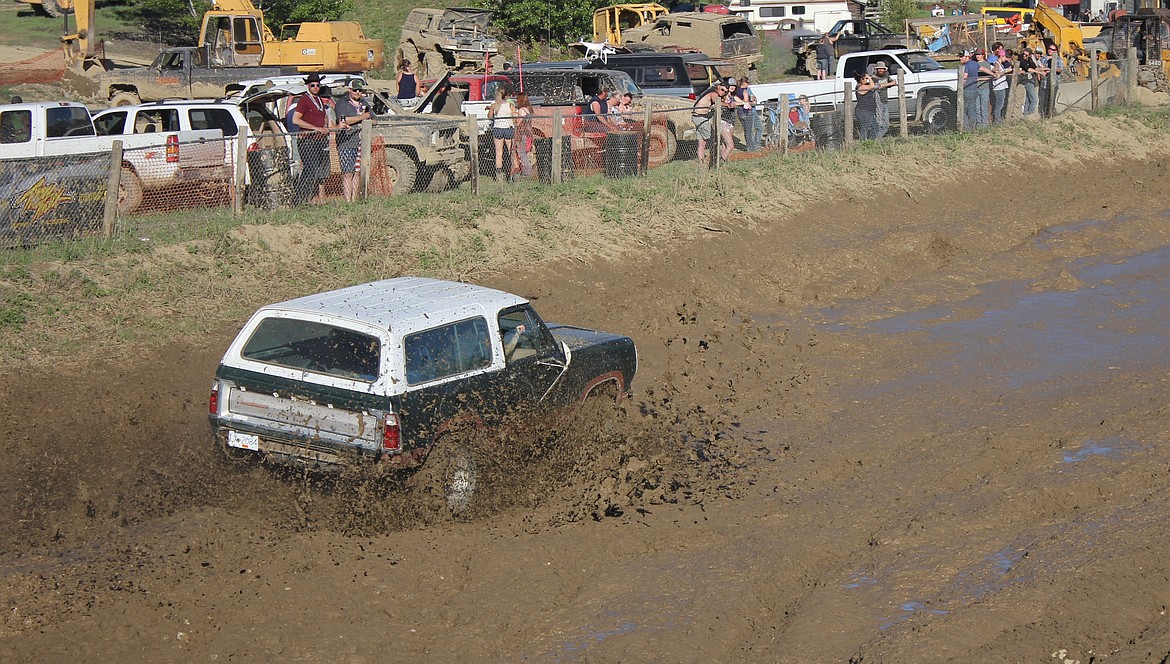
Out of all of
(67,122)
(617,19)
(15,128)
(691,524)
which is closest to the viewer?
(691,524)

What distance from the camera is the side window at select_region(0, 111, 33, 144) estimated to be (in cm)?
1762

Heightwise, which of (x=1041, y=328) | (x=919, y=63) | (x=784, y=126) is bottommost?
(x=1041, y=328)

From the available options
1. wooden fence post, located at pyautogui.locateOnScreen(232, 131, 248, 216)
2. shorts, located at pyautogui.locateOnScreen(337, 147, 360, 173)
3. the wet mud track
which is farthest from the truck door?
shorts, located at pyautogui.locateOnScreen(337, 147, 360, 173)

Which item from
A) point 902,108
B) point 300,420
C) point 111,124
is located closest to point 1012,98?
point 902,108

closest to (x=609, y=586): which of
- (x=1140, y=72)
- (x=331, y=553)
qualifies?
(x=331, y=553)

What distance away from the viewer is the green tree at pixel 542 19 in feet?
146

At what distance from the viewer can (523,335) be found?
9.06m

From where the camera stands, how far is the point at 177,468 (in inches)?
353

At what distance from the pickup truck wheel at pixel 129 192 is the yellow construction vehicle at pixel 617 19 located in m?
27.7

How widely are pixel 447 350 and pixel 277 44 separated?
1164 inches

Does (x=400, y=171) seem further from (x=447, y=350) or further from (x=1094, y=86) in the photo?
(x=1094, y=86)

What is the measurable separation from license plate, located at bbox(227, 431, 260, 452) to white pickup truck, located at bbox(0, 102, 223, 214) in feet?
24.7

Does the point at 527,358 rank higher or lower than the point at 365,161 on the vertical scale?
lower

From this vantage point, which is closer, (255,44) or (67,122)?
(67,122)
